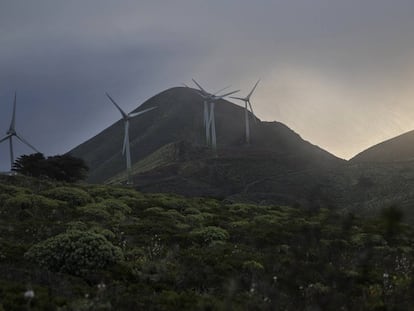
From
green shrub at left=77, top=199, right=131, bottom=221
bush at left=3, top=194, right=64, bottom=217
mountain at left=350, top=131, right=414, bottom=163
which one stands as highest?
mountain at left=350, top=131, right=414, bottom=163

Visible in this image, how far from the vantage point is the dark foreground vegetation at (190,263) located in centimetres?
849

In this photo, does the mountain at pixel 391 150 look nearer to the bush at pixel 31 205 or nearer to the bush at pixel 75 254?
the bush at pixel 31 205

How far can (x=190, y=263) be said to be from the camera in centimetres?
1384

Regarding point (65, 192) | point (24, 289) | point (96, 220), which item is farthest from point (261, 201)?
point (24, 289)

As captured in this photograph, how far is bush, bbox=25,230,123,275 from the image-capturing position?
12.5 metres

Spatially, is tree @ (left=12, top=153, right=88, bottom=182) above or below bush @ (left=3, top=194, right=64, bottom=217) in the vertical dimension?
above

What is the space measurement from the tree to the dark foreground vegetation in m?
31.3

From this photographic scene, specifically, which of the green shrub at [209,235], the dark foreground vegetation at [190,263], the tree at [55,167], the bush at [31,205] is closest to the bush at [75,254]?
the dark foreground vegetation at [190,263]

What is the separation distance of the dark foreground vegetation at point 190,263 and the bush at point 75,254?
0.08 ft

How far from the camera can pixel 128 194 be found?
3322 cm

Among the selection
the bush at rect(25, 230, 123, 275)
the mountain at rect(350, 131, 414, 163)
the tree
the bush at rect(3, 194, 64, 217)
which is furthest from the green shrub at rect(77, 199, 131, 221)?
the mountain at rect(350, 131, 414, 163)

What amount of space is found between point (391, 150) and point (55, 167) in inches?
4641

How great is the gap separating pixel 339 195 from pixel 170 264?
6413cm

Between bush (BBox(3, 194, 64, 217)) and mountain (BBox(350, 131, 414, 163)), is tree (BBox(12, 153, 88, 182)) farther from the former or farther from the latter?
mountain (BBox(350, 131, 414, 163))
